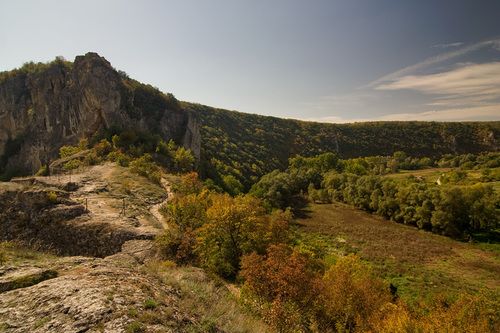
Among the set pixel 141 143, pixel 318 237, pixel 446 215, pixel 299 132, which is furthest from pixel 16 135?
pixel 299 132

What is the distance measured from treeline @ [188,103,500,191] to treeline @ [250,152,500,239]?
20.9 metres

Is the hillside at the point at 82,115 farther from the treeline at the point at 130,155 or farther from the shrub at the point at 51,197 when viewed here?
the shrub at the point at 51,197

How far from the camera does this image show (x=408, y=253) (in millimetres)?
56156

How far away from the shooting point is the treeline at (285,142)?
433 ft

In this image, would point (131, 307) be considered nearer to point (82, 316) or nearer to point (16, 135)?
point (82, 316)

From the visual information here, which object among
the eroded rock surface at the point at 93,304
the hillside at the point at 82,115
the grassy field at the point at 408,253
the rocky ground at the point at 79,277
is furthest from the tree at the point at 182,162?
the eroded rock surface at the point at 93,304

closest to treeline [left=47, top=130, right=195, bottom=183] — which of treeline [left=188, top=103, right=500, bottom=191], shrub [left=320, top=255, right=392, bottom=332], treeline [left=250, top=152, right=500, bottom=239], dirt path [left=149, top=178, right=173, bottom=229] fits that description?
dirt path [left=149, top=178, right=173, bottom=229]

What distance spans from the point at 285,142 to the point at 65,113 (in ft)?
365

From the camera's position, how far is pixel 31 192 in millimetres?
28500

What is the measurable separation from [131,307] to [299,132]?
185560 millimetres

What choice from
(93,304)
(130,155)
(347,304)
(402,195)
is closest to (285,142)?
(402,195)

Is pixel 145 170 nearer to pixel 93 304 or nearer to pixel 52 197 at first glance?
pixel 52 197

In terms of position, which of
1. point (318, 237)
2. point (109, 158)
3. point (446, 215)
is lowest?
point (318, 237)

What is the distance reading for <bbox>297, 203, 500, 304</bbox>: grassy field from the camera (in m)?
41.7
